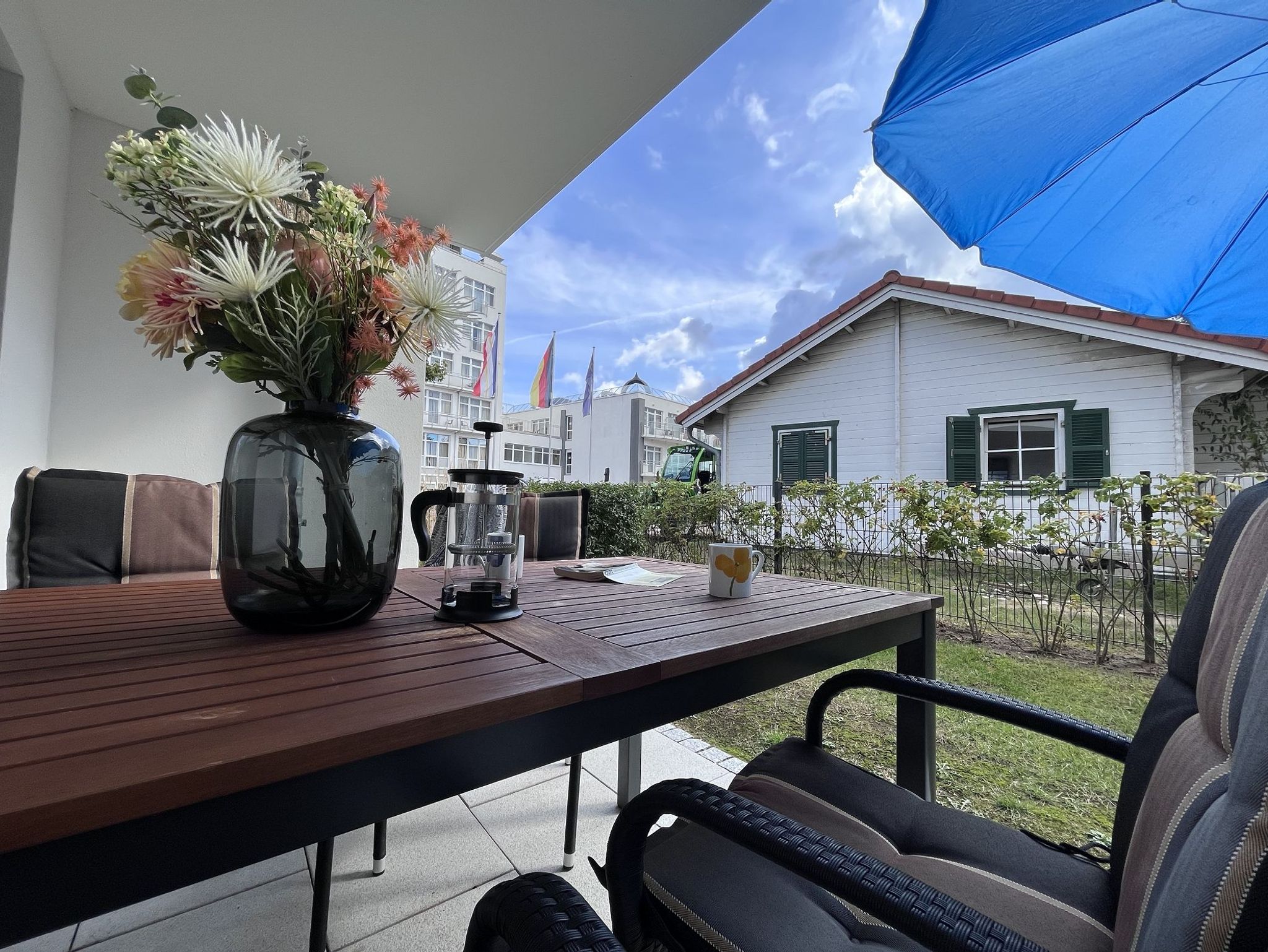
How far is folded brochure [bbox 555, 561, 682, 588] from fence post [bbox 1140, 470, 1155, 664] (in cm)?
298

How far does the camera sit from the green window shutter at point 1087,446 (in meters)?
6.11

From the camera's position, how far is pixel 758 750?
2.22 m

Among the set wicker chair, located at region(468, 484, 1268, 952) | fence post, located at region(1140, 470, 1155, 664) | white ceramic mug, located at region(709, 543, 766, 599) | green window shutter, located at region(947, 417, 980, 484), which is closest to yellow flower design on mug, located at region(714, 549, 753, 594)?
white ceramic mug, located at region(709, 543, 766, 599)

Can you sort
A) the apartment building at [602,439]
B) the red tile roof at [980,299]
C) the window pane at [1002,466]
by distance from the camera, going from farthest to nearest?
1. the apartment building at [602,439]
2. the window pane at [1002,466]
3. the red tile roof at [980,299]

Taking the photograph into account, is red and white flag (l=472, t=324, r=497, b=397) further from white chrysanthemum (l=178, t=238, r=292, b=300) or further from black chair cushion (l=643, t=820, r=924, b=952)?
black chair cushion (l=643, t=820, r=924, b=952)

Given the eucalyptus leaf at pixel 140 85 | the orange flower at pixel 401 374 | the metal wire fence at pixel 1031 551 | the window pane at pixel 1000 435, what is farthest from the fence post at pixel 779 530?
the eucalyptus leaf at pixel 140 85

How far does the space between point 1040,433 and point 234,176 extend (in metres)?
8.35

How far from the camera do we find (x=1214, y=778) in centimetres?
58

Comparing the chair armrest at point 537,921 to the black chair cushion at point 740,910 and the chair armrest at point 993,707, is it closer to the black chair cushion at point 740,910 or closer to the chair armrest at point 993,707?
the black chair cushion at point 740,910

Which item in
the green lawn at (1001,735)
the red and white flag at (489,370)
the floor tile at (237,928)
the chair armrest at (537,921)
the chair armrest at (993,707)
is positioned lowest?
the floor tile at (237,928)

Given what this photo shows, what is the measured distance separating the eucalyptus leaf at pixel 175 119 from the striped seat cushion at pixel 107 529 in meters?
1.49

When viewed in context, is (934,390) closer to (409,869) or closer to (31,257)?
(409,869)

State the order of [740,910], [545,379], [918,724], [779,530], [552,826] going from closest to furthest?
[740,910] < [918,724] < [552,826] < [779,530] < [545,379]

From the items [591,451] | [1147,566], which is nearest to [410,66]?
[1147,566]
